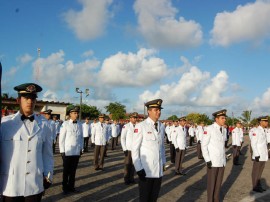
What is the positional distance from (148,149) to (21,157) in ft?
7.74

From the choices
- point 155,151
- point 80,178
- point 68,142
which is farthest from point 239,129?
point 155,151

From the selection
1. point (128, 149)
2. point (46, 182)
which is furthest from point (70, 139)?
point (46, 182)

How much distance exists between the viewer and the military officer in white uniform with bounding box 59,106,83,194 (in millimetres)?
7566

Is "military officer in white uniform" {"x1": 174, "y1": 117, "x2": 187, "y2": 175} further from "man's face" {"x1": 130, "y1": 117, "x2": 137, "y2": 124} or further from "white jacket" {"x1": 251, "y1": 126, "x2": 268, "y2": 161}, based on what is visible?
"white jacket" {"x1": 251, "y1": 126, "x2": 268, "y2": 161}

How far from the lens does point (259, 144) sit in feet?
27.9

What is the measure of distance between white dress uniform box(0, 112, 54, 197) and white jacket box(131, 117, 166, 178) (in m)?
1.89

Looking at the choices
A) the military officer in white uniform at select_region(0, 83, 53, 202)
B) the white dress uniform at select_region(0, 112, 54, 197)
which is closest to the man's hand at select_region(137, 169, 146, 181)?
the military officer in white uniform at select_region(0, 83, 53, 202)

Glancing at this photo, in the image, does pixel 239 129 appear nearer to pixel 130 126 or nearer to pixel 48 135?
pixel 130 126

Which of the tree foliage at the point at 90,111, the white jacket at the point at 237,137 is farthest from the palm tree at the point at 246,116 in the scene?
the white jacket at the point at 237,137

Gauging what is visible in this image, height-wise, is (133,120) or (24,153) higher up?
(133,120)

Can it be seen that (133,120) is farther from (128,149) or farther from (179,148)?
(179,148)

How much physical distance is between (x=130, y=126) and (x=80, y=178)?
2.38 meters

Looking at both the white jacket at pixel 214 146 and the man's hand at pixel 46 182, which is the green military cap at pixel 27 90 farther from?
the white jacket at pixel 214 146

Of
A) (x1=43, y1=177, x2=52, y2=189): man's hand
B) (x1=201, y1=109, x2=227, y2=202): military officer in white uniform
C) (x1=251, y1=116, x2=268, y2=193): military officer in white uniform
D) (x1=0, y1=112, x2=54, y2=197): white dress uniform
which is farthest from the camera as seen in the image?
(x1=251, y1=116, x2=268, y2=193): military officer in white uniform
